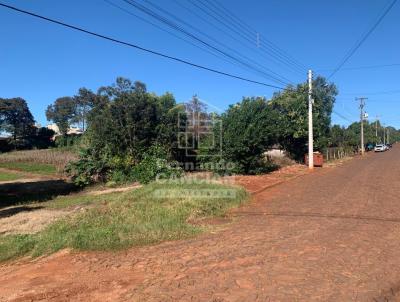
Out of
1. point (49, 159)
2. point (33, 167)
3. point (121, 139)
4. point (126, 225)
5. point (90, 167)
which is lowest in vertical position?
point (126, 225)

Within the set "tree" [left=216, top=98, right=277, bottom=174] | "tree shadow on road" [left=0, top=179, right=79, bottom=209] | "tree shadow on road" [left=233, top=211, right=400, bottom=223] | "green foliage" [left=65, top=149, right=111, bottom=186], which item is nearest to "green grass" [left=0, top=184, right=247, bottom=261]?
"tree shadow on road" [left=233, top=211, right=400, bottom=223]

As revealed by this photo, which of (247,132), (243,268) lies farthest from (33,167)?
(243,268)

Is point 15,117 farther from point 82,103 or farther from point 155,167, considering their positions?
point 155,167

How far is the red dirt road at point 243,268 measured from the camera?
17.3 feet

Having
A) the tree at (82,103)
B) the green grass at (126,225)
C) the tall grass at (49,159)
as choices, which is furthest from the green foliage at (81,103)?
the green grass at (126,225)

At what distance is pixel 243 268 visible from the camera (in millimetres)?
6250

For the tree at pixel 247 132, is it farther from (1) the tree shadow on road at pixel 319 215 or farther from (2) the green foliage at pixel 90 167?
(1) the tree shadow on road at pixel 319 215

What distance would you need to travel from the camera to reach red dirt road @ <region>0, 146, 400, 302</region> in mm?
5266

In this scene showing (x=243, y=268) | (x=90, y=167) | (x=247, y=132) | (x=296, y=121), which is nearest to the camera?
(x=243, y=268)

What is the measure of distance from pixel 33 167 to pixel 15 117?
53.0 metres

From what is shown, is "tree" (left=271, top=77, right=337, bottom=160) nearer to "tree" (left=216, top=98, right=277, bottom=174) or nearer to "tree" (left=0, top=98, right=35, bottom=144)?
"tree" (left=216, top=98, right=277, bottom=174)

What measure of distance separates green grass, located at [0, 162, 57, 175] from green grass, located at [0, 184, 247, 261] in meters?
18.9

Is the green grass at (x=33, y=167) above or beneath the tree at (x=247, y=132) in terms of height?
beneath

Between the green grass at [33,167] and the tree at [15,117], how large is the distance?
134 feet
